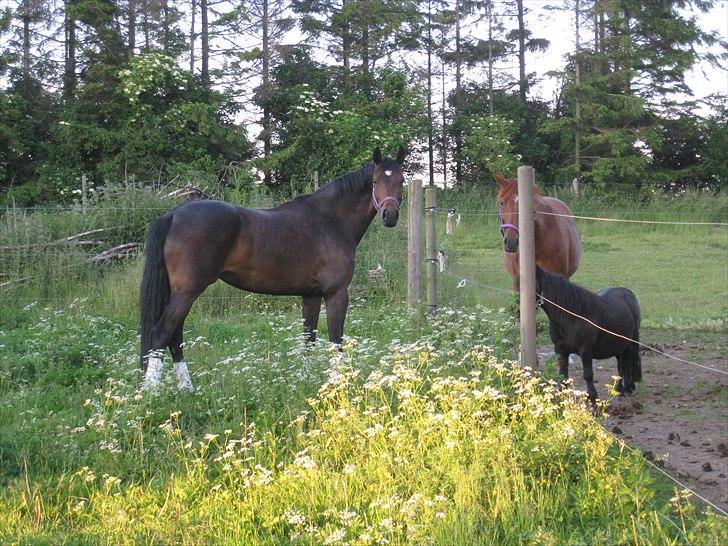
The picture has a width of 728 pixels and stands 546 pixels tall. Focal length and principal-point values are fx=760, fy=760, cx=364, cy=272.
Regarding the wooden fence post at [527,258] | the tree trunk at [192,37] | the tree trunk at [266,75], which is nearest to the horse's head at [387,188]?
the wooden fence post at [527,258]

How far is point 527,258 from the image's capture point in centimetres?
524

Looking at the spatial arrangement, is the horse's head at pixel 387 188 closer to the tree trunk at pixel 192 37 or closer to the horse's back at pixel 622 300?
the horse's back at pixel 622 300

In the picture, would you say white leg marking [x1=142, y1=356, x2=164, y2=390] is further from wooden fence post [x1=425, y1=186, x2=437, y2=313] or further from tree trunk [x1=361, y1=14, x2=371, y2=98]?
tree trunk [x1=361, y1=14, x2=371, y2=98]

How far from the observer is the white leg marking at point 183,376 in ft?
18.0

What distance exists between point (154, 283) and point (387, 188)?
2.18 metres

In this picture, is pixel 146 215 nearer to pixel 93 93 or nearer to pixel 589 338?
pixel 589 338

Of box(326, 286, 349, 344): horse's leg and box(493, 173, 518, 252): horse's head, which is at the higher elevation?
box(493, 173, 518, 252): horse's head

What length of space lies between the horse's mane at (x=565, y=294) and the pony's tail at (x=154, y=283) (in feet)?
9.60

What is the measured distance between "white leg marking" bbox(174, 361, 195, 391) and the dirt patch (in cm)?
300

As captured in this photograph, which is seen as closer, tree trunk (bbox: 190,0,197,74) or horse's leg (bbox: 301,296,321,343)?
horse's leg (bbox: 301,296,321,343)

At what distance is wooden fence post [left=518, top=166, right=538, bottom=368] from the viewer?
5.23 m

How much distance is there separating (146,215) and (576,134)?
2061 centimetres

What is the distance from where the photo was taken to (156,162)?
910 inches

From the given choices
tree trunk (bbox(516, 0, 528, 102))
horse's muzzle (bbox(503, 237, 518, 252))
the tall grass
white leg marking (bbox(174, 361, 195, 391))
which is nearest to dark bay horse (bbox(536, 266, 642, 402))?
horse's muzzle (bbox(503, 237, 518, 252))
